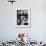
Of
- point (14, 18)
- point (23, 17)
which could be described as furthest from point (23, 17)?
point (14, 18)

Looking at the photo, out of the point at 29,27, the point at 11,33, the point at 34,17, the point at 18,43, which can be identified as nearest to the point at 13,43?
the point at 18,43

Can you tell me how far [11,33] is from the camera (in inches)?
192

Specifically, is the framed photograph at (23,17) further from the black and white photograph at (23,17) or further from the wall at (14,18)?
the wall at (14,18)

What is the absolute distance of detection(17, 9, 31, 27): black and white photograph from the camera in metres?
4.88

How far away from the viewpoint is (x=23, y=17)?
4906mm

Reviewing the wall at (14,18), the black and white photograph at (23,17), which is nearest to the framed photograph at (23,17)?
the black and white photograph at (23,17)

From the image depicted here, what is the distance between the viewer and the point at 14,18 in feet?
16.0

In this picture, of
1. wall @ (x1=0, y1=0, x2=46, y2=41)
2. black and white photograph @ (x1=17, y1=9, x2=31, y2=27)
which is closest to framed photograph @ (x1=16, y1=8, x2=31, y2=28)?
black and white photograph @ (x1=17, y1=9, x2=31, y2=27)

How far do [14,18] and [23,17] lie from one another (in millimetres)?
334

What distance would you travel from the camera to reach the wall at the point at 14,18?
4.87 metres

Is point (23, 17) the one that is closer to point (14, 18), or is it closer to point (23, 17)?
point (23, 17)

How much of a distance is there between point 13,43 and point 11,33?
23.3 inches

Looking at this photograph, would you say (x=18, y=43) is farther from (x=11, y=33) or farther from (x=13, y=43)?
(x=11, y=33)

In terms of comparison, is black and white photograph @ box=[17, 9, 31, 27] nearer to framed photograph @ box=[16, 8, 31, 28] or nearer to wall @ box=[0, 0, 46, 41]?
framed photograph @ box=[16, 8, 31, 28]
